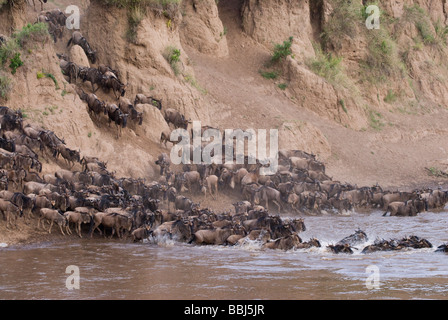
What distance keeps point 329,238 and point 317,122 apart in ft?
47.3

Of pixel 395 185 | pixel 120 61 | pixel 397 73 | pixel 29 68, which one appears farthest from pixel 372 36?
pixel 29 68

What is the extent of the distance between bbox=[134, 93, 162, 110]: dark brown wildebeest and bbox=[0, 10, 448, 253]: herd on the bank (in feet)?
0.12

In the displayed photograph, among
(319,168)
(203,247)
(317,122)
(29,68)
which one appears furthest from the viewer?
(317,122)

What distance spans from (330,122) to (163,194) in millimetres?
13938

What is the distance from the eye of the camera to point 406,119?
33844 millimetres

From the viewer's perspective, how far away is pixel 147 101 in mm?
22938

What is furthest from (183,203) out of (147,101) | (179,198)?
(147,101)

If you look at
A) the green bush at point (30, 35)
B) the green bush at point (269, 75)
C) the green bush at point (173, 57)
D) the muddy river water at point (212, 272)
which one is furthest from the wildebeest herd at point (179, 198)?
the green bush at point (269, 75)

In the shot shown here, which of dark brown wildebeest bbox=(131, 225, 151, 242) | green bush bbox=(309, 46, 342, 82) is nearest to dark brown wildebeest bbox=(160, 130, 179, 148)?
dark brown wildebeest bbox=(131, 225, 151, 242)

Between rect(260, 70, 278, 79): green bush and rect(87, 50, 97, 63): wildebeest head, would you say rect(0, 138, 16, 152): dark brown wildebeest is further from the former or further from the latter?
rect(260, 70, 278, 79): green bush

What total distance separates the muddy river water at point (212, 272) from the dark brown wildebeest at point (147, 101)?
9397 mm

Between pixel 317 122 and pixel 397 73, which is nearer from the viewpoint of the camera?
pixel 317 122

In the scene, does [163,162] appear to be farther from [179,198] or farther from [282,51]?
[282,51]

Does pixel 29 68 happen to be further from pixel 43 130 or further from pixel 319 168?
pixel 319 168
